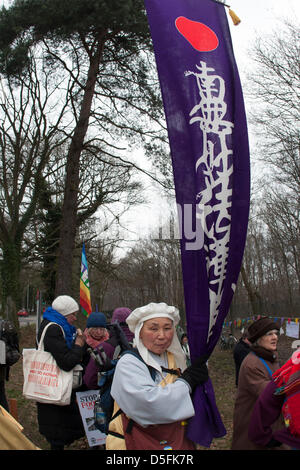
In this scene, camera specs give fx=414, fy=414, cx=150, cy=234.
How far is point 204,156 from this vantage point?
114 inches

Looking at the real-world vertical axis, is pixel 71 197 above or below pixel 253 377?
above

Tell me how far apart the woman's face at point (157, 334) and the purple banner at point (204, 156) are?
0.49ft

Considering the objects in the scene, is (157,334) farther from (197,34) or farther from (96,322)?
(197,34)

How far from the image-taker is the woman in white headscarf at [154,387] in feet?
7.84

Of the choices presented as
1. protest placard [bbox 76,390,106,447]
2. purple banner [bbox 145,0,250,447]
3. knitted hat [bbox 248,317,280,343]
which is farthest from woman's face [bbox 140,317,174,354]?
protest placard [bbox 76,390,106,447]

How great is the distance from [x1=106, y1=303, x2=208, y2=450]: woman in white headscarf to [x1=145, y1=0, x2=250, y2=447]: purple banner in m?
0.18

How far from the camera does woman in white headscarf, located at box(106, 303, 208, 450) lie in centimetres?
239

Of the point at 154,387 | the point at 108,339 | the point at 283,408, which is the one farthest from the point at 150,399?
the point at 108,339

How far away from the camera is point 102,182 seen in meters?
20.9

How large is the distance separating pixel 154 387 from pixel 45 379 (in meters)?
2.29

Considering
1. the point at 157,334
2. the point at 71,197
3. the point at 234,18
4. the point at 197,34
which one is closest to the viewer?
the point at 157,334

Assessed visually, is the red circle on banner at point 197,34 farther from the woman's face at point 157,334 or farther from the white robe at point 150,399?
the white robe at point 150,399

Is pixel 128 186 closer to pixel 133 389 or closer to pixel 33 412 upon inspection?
pixel 33 412

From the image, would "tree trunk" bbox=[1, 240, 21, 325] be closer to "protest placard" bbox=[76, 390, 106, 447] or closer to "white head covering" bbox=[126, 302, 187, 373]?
"protest placard" bbox=[76, 390, 106, 447]
